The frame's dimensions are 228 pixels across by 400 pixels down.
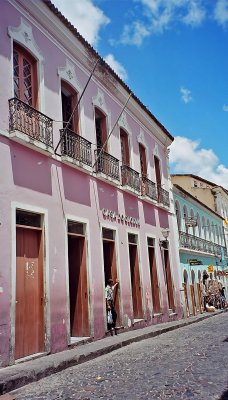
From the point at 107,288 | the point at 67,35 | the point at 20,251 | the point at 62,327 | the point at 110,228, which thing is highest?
the point at 67,35

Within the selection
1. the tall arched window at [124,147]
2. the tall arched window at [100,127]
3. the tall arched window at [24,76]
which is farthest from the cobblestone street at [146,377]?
the tall arched window at [124,147]

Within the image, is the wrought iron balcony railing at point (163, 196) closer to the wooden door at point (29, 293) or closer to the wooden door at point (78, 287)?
the wooden door at point (78, 287)

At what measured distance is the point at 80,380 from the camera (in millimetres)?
6020

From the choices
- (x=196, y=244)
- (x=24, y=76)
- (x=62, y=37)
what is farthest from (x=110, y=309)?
(x=196, y=244)

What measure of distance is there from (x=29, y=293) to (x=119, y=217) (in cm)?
489

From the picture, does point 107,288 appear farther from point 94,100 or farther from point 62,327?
point 94,100

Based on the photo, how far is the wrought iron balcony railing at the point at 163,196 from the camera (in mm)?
16125

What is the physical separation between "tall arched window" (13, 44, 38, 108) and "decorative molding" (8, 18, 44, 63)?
0.13 metres

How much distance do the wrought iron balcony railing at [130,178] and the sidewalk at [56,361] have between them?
465cm

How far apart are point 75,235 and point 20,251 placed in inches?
85.0

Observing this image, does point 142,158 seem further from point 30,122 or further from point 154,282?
point 30,122

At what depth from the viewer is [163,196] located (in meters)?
16.5

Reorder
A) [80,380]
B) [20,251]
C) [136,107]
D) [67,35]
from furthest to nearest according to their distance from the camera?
[136,107] → [67,35] → [20,251] → [80,380]

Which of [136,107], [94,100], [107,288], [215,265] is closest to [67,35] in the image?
[94,100]
